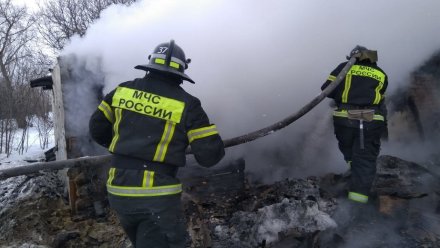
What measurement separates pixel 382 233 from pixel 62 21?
17516mm

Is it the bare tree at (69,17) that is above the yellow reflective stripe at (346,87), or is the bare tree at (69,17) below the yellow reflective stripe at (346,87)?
above

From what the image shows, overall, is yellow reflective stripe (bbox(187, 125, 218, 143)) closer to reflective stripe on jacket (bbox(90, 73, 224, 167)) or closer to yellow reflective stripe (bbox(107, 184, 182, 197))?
reflective stripe on jacket (bbox(90, 73, 224, 167))

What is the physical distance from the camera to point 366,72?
4.07m

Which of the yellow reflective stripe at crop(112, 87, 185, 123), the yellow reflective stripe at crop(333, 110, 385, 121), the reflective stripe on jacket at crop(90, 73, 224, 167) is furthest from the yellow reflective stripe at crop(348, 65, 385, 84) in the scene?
the yellow reflective stripe at crop(112, 87, 185, 123)

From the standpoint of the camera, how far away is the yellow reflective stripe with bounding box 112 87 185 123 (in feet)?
8.25

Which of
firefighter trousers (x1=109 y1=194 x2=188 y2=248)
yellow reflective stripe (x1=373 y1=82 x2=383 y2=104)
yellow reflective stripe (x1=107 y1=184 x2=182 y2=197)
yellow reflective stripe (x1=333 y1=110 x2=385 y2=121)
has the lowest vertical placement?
firefighter trousers (x1=109 y1=194 x2=188 y2=248)

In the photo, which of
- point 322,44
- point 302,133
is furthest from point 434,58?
point 302,133

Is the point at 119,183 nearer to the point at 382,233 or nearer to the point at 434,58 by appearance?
the point at 382,233

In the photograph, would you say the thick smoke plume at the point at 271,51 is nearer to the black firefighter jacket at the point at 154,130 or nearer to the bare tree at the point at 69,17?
the black firefighter jacket at the point at 154,130

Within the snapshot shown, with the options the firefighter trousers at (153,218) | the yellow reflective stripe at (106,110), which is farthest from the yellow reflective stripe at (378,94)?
the yellow reflective stripe at (106,110)

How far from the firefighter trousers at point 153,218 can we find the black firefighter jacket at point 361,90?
94.8 inches

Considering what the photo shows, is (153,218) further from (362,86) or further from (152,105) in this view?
(362,86)

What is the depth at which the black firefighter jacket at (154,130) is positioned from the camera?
2.50 m

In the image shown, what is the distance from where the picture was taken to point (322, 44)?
5.52 m
